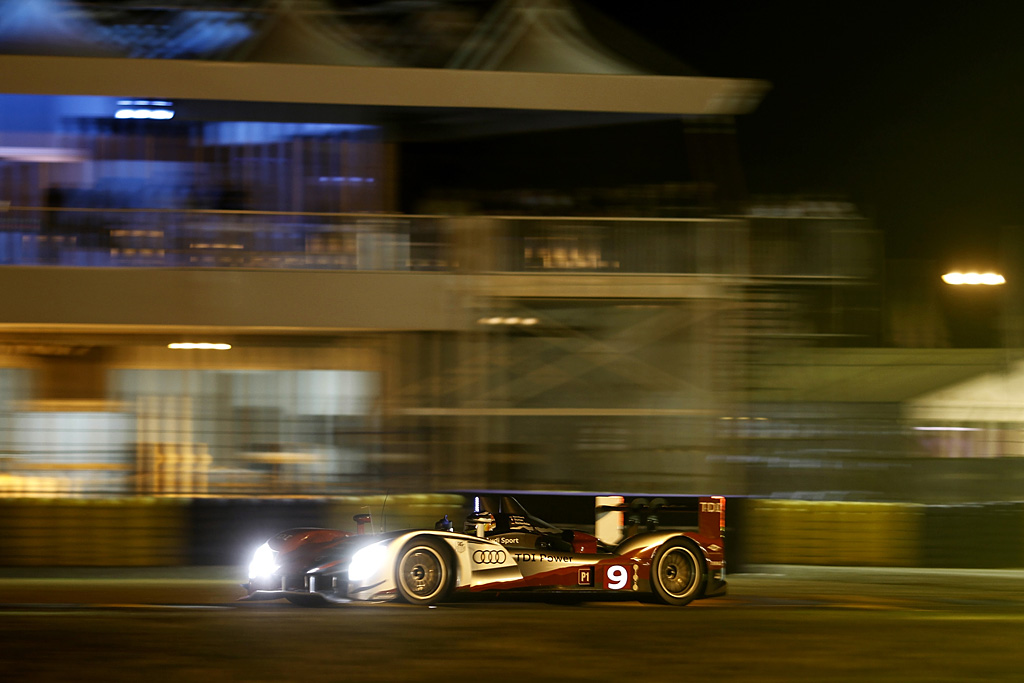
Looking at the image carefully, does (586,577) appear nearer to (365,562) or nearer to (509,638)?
(509,638)

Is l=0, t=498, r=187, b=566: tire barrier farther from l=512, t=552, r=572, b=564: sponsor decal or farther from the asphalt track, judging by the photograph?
l=512, t=552, r=572, b=564: sponsor decal

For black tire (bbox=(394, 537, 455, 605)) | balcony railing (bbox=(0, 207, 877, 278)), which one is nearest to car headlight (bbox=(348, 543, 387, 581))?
black tire (bbox=(394, 537, 455, 605))

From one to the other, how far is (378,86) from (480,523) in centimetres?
643

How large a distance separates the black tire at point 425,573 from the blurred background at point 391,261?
3775 millimetres

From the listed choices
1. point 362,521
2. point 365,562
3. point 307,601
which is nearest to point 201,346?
point 307,601

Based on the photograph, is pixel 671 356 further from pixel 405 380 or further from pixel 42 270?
pixel 42 270

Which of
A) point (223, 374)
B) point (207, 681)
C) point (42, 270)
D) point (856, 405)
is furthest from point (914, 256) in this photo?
point (207, 681)

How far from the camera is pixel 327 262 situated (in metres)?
12.8

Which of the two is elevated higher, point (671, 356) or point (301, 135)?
point (301, 135)

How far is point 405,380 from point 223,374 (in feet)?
7.56

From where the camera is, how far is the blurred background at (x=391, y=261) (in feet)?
41.1

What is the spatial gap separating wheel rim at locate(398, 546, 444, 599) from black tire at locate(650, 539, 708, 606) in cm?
173

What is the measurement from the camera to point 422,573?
8617 millimetres

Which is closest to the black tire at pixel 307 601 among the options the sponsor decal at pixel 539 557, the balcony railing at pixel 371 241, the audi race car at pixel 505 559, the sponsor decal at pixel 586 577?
the audi race car at pixel 505 559
